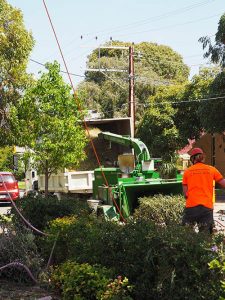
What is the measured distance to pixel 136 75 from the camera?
154 feet

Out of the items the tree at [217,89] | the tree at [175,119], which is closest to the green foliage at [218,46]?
the tree at [217,89]

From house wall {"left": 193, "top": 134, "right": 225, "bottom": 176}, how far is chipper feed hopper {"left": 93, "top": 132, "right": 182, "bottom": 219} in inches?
785

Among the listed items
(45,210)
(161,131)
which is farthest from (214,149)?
(45,210)

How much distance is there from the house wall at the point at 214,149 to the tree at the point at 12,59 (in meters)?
20.4

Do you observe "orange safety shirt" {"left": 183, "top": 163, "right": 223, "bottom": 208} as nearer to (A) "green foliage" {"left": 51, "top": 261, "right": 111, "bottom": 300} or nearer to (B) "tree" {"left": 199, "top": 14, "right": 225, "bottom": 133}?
(A) "green foliage" {"left": 51, "top": 261, "right": 111, "bottom": 300}

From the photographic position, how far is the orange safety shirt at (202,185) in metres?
7.02

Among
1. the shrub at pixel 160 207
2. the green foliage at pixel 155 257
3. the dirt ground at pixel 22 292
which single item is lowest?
the dirt ground at pixel 22 292

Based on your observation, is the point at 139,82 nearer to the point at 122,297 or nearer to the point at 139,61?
the point at 139,61

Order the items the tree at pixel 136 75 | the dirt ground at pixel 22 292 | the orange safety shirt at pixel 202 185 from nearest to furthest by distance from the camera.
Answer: the dirt ground at pixel 22 292 → the orange safety shirt at pixel 202 185 → the tree at pixel 136 75

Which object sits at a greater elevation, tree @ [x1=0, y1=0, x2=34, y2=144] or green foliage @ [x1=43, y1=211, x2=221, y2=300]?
tree @ [x1=0, y1=0, x2=34, y2=144]

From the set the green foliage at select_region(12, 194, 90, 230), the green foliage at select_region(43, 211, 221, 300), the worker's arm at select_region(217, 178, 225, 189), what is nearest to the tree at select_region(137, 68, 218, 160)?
the green foliage at select_region(12, 194, 90, 230)

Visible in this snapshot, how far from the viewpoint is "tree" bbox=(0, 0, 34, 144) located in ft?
45.3

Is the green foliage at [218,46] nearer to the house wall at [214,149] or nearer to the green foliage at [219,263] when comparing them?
the house wall at [214,149]

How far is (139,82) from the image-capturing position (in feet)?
148
